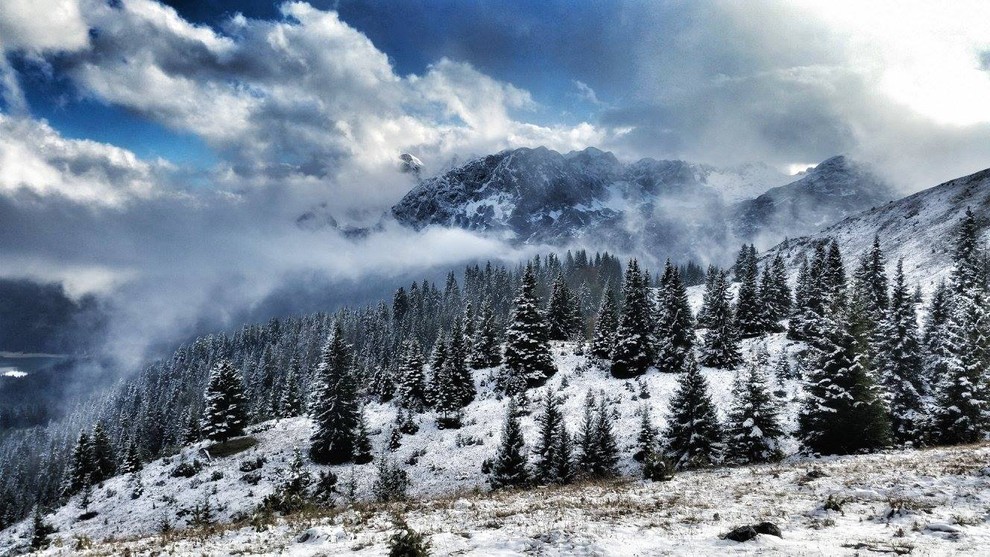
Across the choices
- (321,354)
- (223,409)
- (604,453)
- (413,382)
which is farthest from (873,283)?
(321,354)

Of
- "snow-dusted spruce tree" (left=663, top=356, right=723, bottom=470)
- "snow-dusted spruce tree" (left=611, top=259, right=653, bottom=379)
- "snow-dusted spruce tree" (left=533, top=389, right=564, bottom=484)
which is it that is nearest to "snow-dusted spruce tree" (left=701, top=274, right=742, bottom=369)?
"snow-dusted spruce tree" (left=611, top=259, right=653, bottom=379)

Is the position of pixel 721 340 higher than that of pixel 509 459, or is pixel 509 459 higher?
pixel 721 340

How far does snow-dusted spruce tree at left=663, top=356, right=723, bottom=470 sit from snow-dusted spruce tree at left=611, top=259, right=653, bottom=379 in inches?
854

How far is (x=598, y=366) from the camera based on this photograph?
58000mm

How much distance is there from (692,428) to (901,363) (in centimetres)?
1962

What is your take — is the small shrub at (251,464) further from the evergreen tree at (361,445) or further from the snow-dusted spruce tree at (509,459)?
the snow-dusted spruce tree at (509,459)

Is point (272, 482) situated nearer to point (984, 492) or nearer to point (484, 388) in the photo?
point (484, 388)

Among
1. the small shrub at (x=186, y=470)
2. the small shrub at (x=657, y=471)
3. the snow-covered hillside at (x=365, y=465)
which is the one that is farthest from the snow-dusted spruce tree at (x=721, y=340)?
the small shrub at (x=186, y=470)

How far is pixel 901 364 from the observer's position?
3603 centimetres

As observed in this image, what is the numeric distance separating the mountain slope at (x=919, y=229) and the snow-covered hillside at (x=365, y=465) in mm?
55161

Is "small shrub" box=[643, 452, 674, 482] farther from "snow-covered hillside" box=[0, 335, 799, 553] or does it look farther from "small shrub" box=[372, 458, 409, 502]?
"small shrub" box=[372, 458, 409, 502]

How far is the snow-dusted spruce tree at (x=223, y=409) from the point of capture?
52719mm

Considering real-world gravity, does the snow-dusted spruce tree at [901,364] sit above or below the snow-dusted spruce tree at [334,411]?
above

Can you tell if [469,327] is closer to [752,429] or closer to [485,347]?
[485,347]
